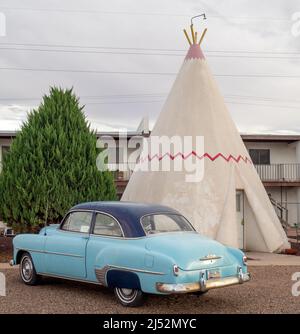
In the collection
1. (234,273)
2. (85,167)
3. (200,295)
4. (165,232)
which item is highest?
(85,167)

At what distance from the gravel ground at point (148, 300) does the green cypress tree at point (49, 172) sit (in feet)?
13.3

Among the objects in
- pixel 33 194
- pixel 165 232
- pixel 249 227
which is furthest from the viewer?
pixel 249 227

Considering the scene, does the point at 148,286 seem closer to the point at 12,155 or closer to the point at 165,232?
the point at 165,232

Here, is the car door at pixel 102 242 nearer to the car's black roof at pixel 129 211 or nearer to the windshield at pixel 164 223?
the car's black roof at pixel 129 211

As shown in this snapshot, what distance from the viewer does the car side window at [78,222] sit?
743 centimetres

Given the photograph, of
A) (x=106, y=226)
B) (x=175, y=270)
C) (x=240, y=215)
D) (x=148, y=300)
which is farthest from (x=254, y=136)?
(x=175, y=270)

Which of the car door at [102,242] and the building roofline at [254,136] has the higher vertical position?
the building roofline at [254,136]

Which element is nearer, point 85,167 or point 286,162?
point 85,167

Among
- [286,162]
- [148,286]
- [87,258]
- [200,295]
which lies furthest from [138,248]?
[286,162]

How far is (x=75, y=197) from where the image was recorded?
12.6m

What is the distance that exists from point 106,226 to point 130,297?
1092 mm

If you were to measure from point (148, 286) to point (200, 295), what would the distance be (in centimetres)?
149

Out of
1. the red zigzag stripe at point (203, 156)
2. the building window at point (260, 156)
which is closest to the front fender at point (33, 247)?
the red zigzag stripe at point (203, 156)

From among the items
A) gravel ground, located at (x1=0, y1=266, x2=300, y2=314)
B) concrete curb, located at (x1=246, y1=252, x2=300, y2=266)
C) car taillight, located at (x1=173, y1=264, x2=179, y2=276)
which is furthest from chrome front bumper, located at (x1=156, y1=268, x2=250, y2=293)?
concrete curb, located at (x1=246, y1=252, x2=300, y2=266)
